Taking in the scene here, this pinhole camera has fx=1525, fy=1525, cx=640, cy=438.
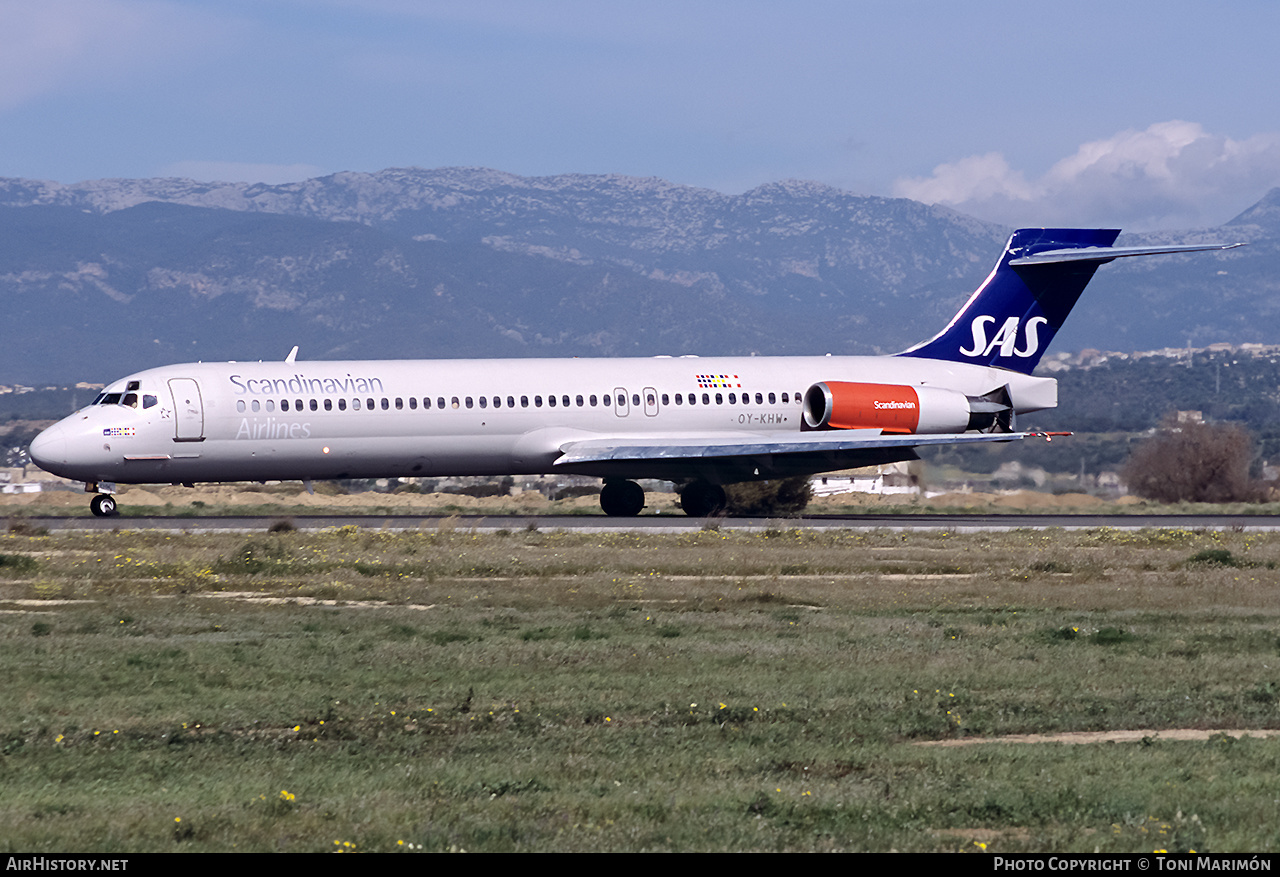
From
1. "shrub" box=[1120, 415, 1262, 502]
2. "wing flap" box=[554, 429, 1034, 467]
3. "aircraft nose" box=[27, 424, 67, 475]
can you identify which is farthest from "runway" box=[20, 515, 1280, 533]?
"shrub" box=[1120, 415, 1262, 502]

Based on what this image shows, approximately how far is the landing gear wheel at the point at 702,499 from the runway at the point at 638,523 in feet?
1.50

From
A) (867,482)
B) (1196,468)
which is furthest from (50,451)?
(867,482)

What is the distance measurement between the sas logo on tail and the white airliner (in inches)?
1.6

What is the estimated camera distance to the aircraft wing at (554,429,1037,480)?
37344 mm

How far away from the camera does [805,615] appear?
19844 millimetres

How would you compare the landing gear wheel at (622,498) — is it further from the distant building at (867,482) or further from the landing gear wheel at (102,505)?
the distant building at (867,482)

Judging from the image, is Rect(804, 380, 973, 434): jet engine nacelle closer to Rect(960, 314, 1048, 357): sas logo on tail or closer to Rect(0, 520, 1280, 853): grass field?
Rect(960, 314, 1048, 357): sas logo on tail

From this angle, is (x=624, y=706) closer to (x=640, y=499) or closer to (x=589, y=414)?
(x=589, y=414)

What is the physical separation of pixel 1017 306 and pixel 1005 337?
3.08 ft

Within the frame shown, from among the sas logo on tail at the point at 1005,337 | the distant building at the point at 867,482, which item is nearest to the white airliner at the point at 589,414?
the sas logo on tail at the point at 1005,337

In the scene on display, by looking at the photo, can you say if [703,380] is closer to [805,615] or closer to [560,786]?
[805,615]

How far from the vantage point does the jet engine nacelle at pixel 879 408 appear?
40.0 metres
